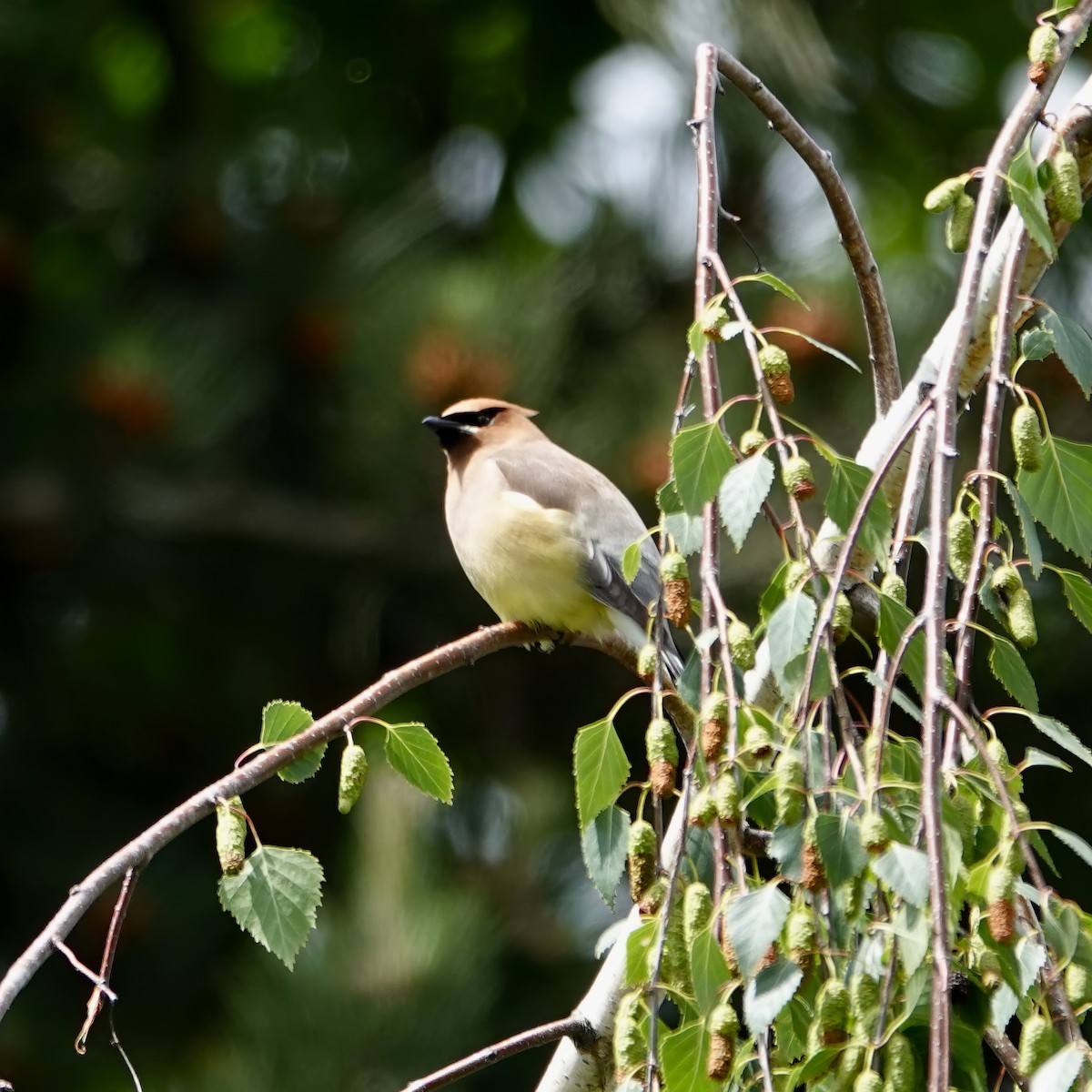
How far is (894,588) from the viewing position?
196 cm

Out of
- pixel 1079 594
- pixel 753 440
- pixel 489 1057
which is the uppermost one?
pixel 753 440

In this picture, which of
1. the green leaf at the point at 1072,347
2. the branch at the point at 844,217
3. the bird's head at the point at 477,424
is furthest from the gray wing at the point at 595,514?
the green leaf at the point at 1072,347

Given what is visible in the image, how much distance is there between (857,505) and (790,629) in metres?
0.17

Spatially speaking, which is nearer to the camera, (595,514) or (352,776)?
(352,776)

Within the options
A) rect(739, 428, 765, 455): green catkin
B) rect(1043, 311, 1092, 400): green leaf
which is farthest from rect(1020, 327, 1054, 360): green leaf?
rect(739, 428, 765, 455): green catkin

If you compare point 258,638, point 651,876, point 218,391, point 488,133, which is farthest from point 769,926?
point 488,133

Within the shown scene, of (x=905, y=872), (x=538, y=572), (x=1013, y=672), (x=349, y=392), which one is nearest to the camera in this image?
(x=905, y=872)

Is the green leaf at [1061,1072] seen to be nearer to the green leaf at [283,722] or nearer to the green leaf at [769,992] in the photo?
the green leaf at [769,992]

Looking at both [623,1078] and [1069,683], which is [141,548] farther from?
[623,1078]

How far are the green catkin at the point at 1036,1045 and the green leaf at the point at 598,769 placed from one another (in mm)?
591

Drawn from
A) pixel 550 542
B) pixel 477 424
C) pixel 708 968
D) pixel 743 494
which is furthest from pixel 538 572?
pixel 708 968

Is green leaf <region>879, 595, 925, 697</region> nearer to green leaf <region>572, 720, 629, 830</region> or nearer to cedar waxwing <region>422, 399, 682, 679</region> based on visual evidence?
green leaf <region>572, 720, 629, 830</region>

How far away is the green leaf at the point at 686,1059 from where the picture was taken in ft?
5.78

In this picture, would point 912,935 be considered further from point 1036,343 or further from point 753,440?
point 1036,343
